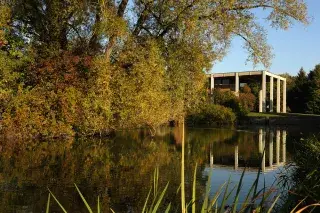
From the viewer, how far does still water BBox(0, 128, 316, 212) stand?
813 cm

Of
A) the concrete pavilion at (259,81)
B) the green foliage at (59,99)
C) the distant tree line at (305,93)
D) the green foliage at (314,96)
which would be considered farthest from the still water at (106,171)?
the concrete pavilion at (259,81)

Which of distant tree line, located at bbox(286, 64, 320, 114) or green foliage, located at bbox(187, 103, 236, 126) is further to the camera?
distant tree line, located at bbox(286, 64, 320, 114)

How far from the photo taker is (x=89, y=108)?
63.8 feet

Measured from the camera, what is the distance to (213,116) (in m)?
42.4

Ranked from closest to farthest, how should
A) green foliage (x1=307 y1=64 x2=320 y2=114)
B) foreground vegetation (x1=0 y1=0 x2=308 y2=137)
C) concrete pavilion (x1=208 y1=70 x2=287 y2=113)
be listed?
foreground vegetation (x1=0 y1=0 x2=308 y2=137) → green foliage (x1=307 y1=64 x2=320 y2=114) → concrete pavilion (x1=208 y1=70 x2=287 y2=113)

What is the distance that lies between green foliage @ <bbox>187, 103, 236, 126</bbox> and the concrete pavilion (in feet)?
43.6

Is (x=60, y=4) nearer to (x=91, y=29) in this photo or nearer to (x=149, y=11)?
(x=91, y=29)

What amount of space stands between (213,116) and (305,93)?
22.5 meters

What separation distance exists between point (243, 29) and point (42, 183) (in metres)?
Answer: 13.8

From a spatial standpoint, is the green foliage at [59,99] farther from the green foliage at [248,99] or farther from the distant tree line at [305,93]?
the distant tree line at [305,93]

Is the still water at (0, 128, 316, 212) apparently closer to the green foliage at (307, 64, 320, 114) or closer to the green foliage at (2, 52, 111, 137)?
the green foliage at (2, 52, 111, 137)

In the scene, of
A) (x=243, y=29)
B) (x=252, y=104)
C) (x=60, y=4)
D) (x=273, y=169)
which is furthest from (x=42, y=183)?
(x=252, y=104)

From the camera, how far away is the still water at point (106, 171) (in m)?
8.13

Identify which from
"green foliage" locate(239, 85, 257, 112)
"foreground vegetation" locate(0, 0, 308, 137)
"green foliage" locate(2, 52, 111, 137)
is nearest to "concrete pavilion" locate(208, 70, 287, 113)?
"green foliage" locate(239, 85, 257, 112)
